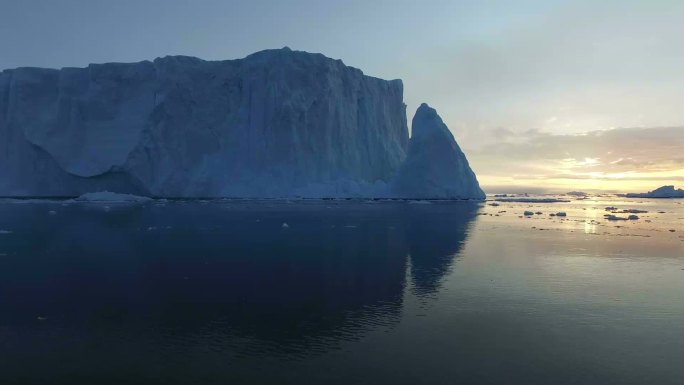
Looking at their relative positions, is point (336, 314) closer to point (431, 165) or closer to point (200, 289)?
point (200, 289)

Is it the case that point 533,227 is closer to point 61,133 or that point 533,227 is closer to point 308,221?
point 308,221

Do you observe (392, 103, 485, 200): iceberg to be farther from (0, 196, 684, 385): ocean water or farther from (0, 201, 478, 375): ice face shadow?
(0, 196, 684, 385): ocean water

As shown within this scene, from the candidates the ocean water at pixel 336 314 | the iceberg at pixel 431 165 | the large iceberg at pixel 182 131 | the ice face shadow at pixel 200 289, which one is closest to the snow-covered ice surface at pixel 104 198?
the large iceberg at pixel 182 131

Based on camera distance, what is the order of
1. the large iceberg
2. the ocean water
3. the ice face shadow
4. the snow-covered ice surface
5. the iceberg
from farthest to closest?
the large iceberg
the iceberg
the snow-covered ice surface
the ice face shadow
the ocean water

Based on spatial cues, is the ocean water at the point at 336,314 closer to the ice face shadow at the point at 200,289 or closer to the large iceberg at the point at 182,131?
the ice face shadow at the point at 200,289

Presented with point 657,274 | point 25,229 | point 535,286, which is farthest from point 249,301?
point 25,229

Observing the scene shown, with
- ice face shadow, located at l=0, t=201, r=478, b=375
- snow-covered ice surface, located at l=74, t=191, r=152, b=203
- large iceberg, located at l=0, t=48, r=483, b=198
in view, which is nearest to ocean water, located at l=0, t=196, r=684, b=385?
ice face shadow, located at l=0, t=201, r=478, b=375
